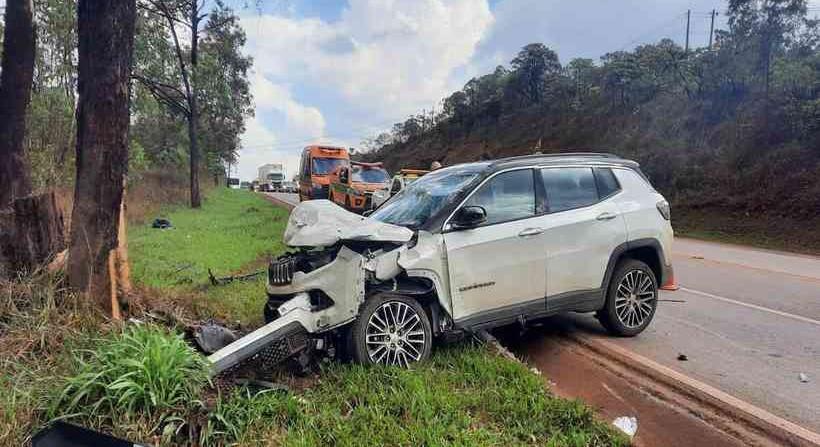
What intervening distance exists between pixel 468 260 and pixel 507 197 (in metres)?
0.84

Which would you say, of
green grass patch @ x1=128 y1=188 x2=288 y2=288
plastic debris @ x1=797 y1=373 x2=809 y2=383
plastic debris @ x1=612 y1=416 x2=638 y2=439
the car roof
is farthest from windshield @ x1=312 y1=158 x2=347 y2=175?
plastic debris @ x1=612 y1=416 x2=638 y2=439

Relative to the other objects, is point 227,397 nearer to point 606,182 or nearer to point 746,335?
point 606,182

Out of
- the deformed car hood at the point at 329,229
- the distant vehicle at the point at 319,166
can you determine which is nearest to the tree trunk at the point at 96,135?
the deformed car hood at the point at 329,229

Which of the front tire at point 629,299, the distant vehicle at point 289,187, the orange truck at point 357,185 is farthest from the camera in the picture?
the distant vehicle at point 289,187

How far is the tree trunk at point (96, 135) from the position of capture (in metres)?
4.39

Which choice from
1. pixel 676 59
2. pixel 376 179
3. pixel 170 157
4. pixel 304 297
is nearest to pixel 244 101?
pixel 170 157

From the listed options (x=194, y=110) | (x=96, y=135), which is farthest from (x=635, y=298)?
(x=194, y=110)

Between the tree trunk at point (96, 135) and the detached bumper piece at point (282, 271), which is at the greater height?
the tree trunk at point (96, 135)

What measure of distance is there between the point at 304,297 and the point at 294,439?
123cm

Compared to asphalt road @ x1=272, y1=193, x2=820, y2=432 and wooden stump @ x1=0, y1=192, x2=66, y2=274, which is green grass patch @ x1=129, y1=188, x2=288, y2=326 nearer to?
wooden stump @ x1=0, y1=192, x2=66, y2=274

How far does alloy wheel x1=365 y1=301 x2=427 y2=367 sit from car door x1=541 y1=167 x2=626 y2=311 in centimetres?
142

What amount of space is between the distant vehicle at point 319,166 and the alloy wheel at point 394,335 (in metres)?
17.4

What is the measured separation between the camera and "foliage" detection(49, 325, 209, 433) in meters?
3.18

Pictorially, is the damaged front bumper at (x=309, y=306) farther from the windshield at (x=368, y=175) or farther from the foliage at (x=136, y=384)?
the windshield at (x=368, y=175)
